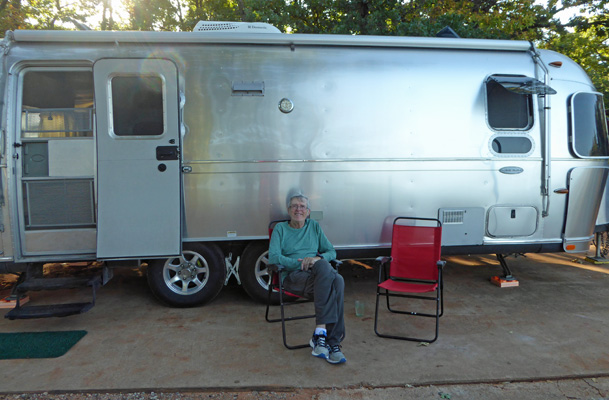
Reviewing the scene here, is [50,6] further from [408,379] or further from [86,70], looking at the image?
[408,379]

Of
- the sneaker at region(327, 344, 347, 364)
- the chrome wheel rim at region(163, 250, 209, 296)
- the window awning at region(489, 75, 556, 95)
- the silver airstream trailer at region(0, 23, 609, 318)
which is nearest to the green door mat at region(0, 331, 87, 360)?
the silver airstream trailer at region(0, 23, 609, 318)

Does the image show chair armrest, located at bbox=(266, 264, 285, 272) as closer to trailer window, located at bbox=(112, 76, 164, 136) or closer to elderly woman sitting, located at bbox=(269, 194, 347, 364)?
elderly woman sitting, located at bbox=(269, 194, 347, 364)

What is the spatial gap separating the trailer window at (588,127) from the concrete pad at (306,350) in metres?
1.60

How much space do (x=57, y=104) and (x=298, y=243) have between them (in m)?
2.66

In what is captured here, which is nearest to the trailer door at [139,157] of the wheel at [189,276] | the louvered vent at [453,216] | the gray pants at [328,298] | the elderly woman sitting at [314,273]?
the wheel at [189,276]

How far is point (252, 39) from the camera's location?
4.36m

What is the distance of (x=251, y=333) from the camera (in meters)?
3.98

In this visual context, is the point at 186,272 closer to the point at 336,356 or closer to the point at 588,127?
the point at 336,356

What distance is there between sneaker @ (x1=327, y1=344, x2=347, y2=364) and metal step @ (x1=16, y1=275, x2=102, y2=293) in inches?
90.9

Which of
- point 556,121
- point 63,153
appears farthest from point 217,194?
point 556,121

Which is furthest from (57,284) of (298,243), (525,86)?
(525,86)

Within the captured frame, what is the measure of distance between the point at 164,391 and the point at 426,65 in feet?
12.4

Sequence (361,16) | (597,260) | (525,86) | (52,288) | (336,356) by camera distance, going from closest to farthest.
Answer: (336,356), (52,288), (525,86), (597,260), (361,16)

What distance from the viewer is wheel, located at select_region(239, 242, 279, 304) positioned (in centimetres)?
457
